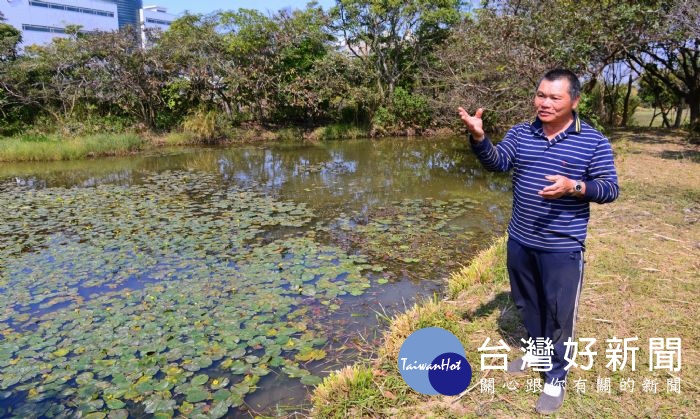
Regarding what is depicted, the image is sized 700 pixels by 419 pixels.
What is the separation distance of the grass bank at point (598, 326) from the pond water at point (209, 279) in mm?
491

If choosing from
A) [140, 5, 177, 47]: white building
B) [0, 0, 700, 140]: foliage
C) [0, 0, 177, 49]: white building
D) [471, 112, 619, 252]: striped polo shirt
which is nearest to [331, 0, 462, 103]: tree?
[0, 0, 700, 140]: foliage

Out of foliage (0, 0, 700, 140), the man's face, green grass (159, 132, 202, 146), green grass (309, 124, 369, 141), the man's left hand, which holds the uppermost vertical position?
foliage (0, 0, 700, 140)

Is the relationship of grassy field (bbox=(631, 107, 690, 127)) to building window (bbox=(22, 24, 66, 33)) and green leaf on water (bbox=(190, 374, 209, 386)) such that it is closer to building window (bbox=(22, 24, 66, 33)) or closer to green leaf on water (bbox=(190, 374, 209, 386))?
green leaf on water (bbox=(190, 374, 209, 386))

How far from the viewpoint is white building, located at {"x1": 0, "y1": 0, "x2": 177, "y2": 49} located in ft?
97.8

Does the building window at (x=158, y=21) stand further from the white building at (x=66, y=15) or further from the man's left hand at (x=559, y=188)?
the man's left hand at (x=559, y=188)

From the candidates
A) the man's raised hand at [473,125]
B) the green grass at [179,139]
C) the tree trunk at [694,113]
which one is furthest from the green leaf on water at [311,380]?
the green grass at [179,139]

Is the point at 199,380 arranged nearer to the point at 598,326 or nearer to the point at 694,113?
the point at 598,326

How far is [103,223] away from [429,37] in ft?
48.5

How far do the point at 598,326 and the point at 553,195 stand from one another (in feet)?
4.98

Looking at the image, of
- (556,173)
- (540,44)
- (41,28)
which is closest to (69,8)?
(41,28)

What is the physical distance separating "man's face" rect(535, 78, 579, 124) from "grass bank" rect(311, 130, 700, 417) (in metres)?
1.42

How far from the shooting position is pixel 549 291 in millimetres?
2127

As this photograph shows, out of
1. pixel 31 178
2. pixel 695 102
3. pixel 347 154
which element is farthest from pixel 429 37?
pixel 31 178

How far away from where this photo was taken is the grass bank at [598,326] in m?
2.27
